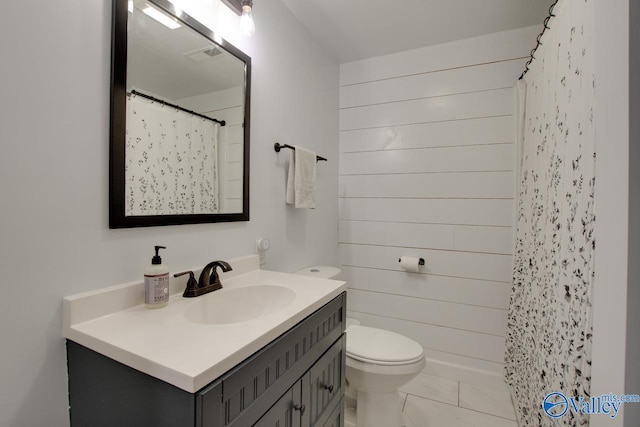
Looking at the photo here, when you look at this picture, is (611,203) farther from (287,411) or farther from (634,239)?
(287,411)

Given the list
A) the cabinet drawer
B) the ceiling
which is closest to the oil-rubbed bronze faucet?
the cabinet drawer

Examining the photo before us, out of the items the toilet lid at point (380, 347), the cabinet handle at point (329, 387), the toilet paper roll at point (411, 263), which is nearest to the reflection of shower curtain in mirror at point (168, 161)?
the cabinet handle at point (329, 387)

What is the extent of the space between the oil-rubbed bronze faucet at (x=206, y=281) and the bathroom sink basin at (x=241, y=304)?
27 millimetres

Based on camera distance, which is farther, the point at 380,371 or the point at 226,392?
the point at 380,371

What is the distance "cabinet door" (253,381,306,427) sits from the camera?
0.78m

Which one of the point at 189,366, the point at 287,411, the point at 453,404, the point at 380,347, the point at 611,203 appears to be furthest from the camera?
the point at 453,404

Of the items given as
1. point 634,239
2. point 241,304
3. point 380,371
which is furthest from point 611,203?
point 241,304

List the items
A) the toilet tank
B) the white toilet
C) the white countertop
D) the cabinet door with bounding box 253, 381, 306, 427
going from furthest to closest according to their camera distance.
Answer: the toilet tank, the white toilet, the cabinet door with bounding box 253, 381, 306, 427, the white countertop

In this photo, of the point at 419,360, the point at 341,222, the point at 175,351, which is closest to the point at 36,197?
the point at 175,351

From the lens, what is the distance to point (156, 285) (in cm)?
89

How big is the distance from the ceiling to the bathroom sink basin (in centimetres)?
164

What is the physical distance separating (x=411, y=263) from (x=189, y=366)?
1752mm

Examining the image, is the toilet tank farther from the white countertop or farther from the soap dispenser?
the soap dispenser

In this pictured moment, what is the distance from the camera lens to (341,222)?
2402mm
